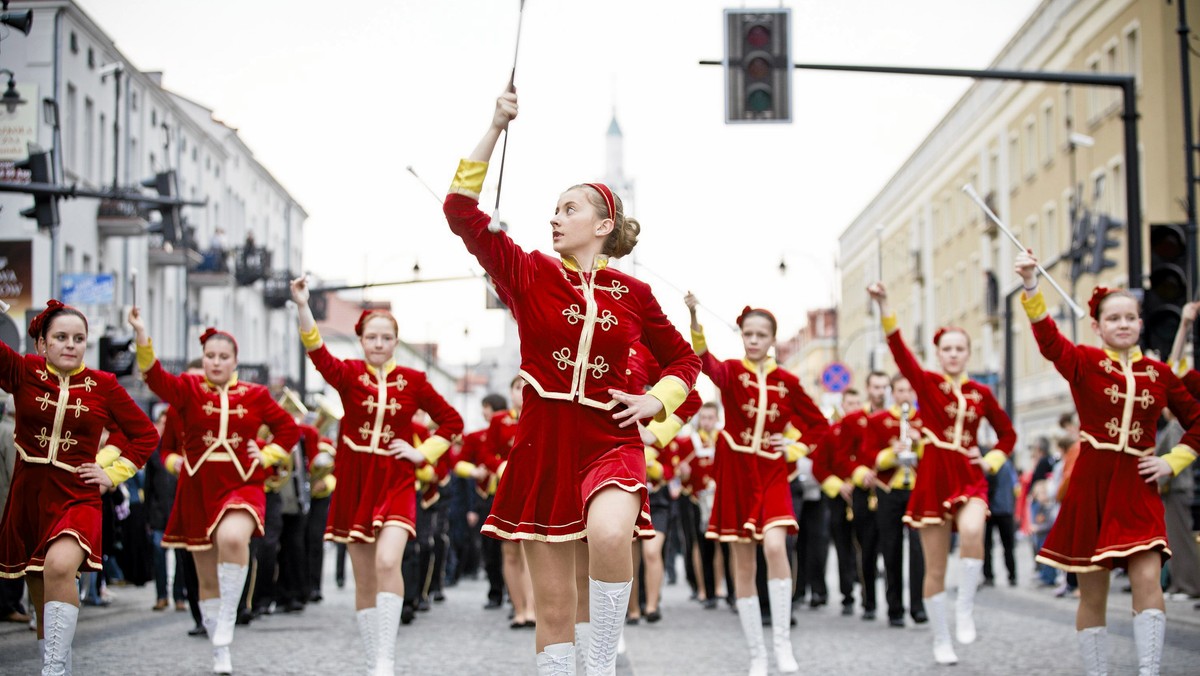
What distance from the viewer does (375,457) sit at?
10188 millimetres

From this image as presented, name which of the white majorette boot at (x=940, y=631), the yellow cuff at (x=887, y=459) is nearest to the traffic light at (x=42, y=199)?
the yellow cuff at (x=887, y=459)

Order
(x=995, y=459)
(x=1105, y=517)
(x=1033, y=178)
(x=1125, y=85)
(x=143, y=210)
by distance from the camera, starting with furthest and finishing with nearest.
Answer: (x=1033, y=178) → (x=143, y=210) → (x=1125, y=85) → (x=995, y=459) → (x=1105, y=517)

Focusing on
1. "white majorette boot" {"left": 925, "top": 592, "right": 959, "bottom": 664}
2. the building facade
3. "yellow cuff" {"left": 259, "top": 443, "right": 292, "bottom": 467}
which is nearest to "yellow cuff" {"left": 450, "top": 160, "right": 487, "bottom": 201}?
"yellow cuff" {"left": 259, "top": 443, "right": 292, "bottom": 467}

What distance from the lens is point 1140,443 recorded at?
8883 mm

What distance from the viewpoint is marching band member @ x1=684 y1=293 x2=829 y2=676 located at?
10766mm

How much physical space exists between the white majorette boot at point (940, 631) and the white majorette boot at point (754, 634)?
4.99 feet

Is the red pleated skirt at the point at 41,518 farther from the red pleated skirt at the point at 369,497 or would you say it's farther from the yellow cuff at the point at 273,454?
the yellow cuff at the point at 273,454

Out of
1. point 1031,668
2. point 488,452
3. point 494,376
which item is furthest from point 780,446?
point 494,376

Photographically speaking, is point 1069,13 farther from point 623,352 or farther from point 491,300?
point 623,352

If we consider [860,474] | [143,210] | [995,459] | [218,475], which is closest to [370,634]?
[218,475]

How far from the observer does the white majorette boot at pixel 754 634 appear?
10102mm

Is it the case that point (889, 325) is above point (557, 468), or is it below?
above

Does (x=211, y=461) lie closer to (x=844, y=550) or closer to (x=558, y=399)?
(x=558, y=399)

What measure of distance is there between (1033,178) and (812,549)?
122ft
